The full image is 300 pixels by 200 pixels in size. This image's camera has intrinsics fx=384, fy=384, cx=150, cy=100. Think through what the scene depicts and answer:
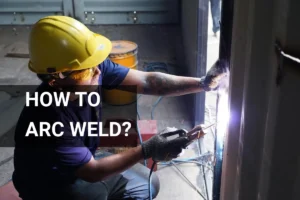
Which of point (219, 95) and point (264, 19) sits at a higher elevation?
point (264, 19)

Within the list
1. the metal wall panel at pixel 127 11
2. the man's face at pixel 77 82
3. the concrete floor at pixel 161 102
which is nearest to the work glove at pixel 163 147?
the man's face at pixel 77 82

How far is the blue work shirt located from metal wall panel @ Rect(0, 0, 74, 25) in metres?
4.64

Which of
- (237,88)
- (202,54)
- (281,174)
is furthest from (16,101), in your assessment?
(281,174)

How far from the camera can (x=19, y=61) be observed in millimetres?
5504

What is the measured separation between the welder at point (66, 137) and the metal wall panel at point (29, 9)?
4.64 m

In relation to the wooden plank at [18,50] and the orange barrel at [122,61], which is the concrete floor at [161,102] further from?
the orange barrel at [122,61]

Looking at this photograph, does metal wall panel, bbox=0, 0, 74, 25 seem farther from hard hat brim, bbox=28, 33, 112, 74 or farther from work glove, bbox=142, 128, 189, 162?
work glove, bbox=142, 128, 189, 162

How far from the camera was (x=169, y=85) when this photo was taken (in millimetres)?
2230

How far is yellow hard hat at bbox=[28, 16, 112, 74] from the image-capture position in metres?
1.82

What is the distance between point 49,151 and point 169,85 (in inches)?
30.6

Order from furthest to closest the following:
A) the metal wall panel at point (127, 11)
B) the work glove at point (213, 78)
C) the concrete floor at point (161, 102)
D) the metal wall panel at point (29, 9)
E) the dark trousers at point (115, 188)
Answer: the metal wall panel at point (29, 9) < the metal wall panel at point (127, 11) < the concrete floor at point (161, 102) < the dark trousers at point (115, 188) < the work glove at point (213, 78)

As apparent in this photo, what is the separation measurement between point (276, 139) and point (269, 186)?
0.38 feet

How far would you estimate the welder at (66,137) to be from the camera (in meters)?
1.83

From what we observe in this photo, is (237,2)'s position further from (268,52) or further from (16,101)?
(16,101)
